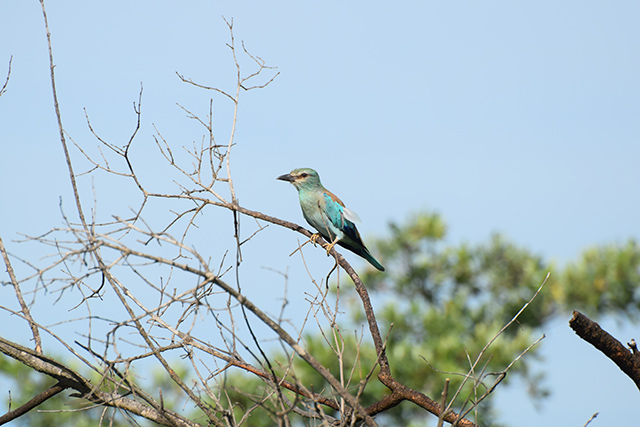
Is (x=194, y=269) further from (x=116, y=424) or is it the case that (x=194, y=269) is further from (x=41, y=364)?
(x=116, y=424)

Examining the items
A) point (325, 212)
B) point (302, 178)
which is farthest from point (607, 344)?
point (302, 178)

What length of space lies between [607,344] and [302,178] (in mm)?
4425

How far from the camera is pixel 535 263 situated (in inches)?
501

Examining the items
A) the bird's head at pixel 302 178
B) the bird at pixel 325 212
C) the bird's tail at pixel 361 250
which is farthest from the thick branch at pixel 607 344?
the bird's head at pixel 302 178

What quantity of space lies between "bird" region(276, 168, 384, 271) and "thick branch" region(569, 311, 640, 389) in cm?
345

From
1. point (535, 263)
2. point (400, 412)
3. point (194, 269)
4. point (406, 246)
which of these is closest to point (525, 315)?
point (535, 263)

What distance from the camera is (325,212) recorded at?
686 centimetres

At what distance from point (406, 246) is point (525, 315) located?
2586 mm

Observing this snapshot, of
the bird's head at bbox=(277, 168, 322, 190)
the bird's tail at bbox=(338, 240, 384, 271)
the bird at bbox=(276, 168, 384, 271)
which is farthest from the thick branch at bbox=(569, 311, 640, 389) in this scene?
the bird's head at bbox=(277, 168, 322, 190)

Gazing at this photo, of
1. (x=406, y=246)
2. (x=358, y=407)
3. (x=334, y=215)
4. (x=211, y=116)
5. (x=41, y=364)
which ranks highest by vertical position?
(x=406, y=246)

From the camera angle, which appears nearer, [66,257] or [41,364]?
[66,257]

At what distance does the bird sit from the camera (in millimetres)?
6758

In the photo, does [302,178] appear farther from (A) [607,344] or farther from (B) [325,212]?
(A) [607,344]

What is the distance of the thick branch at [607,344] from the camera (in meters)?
3.11
